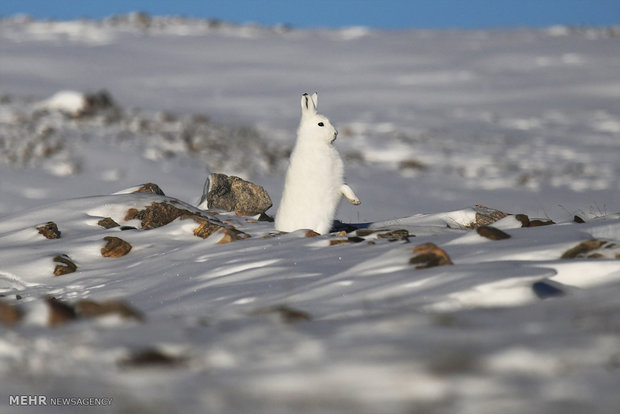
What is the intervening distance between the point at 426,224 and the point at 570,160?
13.3 m

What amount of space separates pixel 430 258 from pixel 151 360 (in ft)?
6.64

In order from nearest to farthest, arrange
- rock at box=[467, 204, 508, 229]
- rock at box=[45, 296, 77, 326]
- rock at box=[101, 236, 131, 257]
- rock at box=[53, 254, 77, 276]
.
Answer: rock at box=[45, 296, 77, 326] < rock at box=[53, 254, 77, 276] < rock at box=[101, 236, 131, 257] < rock at box=[467, 204, 508, 229]

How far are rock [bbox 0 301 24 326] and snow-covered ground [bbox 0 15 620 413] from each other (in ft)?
0.11

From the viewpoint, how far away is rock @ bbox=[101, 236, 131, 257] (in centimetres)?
629

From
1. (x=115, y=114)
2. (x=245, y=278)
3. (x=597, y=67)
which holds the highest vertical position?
(x=597, y=67)

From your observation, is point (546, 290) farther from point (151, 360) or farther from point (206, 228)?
point (206, 228)

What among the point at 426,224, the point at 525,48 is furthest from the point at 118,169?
the point at 525,48

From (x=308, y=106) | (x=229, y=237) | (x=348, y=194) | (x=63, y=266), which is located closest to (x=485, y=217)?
(x=348, y=194)

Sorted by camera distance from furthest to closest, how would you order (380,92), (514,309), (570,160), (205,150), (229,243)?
(380,92) → (570,160) → (205,150) → (229,243) → (514,309)

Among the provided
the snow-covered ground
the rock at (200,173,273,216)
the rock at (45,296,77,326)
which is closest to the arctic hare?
the snow-covered ground

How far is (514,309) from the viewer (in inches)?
124

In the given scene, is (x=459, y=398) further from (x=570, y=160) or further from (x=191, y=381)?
(x=570, y=160)

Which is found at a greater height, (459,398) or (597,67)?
(597,67)

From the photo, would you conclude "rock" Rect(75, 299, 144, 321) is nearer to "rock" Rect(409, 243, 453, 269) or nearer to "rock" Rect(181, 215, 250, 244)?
"rock" Rect(409, 243, 453, 269)
